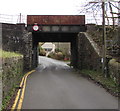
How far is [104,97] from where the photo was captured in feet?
27.9

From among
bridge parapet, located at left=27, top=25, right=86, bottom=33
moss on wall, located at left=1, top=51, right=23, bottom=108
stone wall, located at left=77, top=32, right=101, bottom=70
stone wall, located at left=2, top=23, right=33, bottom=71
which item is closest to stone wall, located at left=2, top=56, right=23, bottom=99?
moss on wall, located at left=1, top=51, right=23, bottom=108

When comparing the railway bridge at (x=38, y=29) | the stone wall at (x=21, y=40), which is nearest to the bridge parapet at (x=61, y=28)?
the railway bridge at (x=38, y=29)

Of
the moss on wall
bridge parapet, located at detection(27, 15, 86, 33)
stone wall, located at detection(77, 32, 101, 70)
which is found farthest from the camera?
bridge parapet, located at detection(27, 15, 86, 33)

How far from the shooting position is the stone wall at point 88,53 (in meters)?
17.3

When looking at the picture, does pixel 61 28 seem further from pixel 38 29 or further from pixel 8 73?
pixel 8 73

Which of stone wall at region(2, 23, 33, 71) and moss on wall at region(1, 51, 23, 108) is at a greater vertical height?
stone wall at region(2, 23, 33, 71)

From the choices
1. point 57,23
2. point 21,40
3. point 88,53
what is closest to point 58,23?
point 57,23

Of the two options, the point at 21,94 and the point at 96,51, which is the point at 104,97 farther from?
the point at 96,51

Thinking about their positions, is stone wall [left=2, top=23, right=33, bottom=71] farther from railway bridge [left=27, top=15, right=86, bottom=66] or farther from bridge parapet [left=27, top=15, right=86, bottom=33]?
bridge parapet [left=27, top=15, right=86, bottom=33]

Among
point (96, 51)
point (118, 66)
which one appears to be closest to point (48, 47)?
point (96, 51)

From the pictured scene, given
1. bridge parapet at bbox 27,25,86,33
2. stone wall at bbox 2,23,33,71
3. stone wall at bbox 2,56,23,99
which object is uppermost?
bridge parapet at bbox 27,25,86,33

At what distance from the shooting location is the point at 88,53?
20.5 m

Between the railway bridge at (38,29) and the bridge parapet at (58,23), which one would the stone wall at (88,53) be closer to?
the railway bridge at (38,29)

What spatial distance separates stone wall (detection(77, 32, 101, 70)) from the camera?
1734cm
